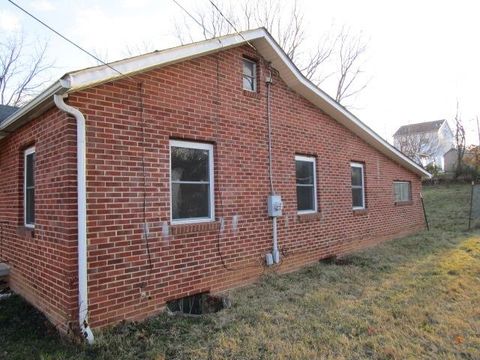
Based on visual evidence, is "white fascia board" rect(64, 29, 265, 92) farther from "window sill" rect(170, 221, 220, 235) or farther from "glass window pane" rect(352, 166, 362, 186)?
"glass window pane" rect(352, 166, 362, 186)

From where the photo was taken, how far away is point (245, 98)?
7.16 metres

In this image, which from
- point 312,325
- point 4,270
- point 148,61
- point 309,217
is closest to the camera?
point 312,325

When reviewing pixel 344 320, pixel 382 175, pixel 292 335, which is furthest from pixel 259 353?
pixel 382 175

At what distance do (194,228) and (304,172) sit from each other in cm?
370

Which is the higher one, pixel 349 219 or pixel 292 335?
pixel 349 219

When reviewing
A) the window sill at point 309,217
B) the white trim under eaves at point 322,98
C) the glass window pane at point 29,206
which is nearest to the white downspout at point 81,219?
the glass window pane at point 29,206

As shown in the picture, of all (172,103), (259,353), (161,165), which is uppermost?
(172,103)

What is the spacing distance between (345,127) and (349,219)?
2.52 metres

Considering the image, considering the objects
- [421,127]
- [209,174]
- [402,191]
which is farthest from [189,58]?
[421,127]

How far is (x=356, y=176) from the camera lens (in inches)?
421

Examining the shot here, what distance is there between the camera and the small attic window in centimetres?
740

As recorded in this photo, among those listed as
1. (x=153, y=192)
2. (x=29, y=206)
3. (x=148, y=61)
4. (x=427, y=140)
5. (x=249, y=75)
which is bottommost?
(x=29, y=206)

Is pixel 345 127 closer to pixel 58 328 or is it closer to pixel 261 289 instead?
pixel 261 289

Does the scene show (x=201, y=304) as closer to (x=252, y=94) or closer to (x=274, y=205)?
(x=274, y=205)
